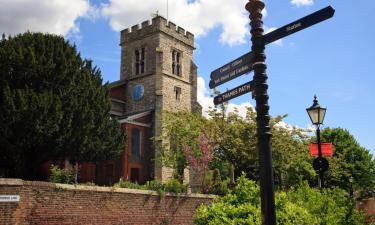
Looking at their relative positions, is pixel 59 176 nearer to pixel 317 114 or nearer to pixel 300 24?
pixel 317 114

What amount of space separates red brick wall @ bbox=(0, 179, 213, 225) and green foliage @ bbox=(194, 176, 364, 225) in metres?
5.37

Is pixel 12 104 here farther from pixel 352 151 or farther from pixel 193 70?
pixel 352 151

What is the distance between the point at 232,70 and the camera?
21.4 feet

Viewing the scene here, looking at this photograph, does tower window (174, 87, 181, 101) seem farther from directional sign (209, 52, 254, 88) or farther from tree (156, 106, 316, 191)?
directional sign (209, 52, 254, 88)

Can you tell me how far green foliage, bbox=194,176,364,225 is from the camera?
8758 millimetres

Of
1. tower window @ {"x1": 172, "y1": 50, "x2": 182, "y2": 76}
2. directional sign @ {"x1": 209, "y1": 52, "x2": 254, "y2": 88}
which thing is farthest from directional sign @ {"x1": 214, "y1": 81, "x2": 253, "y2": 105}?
tower window @ {"x1": 172, "y1": 50, "x2": 182, "y2": 76}

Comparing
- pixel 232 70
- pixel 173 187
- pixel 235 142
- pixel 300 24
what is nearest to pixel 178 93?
pixel 235 142

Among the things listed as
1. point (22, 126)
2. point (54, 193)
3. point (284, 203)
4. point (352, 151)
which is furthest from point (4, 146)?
point (352, 151)

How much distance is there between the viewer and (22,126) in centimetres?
1911

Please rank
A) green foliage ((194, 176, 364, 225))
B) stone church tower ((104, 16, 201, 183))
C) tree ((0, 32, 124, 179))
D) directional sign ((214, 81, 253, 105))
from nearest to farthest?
directional sign ((214, 81, 253, 105)), green foliage ((194, 176, 364, 225)), tree ((0, 32, 124, 179)), stone church tower ((104, 16, 201, 183))

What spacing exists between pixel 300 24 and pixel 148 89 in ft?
108

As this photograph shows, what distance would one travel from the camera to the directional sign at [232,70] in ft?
20.8

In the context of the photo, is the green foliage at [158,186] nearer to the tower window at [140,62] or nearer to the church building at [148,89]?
the church building at [148,89]

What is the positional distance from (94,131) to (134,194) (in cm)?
795
